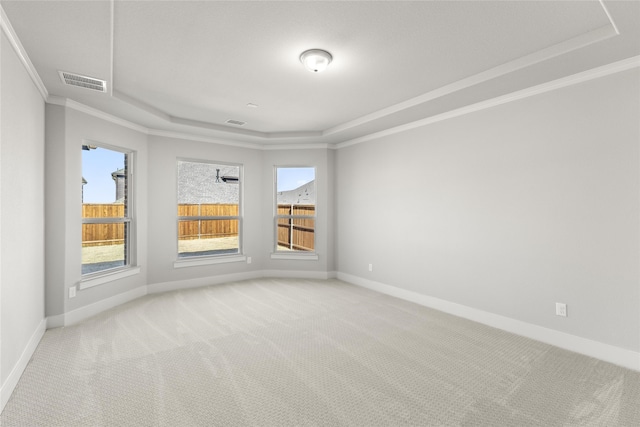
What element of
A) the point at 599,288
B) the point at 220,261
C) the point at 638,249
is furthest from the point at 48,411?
the point at 638,249

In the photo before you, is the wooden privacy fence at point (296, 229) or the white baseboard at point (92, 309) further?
the wooden privacy fence at point (296, 229)

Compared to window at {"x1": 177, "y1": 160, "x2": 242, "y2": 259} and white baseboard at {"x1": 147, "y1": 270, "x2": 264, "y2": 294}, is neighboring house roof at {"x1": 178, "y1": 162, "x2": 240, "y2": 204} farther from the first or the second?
white baseboard at {"x1": 147, "y1": 270, "x2": 264, "y2": 294}

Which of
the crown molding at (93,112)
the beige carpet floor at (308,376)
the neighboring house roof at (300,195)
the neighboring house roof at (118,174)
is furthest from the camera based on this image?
the neighboring house roof at (300,195)

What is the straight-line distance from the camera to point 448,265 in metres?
3.85

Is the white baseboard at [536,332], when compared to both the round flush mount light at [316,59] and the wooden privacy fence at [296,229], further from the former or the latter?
the round flush mount light at [316,59]

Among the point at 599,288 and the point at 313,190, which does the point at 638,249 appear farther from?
the point at 313,190

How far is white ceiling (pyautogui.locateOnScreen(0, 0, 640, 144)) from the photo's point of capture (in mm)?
1980

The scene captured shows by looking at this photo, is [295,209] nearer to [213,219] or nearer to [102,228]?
[213,219]

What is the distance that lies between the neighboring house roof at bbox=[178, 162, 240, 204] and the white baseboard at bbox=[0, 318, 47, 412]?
2511mm

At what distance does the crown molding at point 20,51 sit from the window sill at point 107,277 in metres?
2.06

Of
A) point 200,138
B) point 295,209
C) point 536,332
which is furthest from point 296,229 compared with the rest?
point 536,332

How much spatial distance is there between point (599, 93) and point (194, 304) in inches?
193

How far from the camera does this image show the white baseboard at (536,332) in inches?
99.0

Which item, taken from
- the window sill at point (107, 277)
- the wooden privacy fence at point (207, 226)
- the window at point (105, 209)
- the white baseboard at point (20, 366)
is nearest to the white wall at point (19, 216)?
the white baseboard at point (20, 366)
